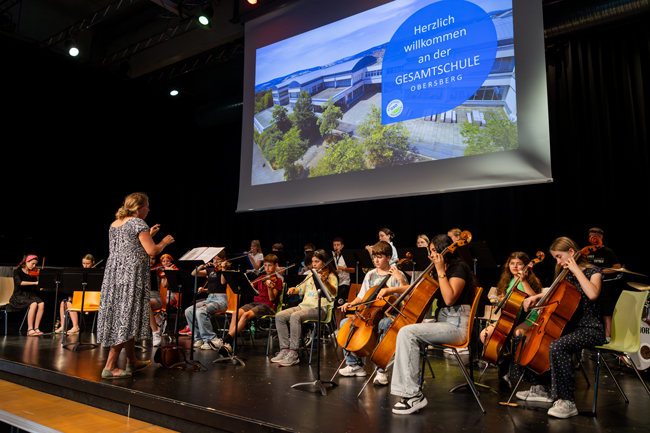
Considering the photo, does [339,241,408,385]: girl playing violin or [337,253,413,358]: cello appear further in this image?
[339,241,408,385]: girl playing violin

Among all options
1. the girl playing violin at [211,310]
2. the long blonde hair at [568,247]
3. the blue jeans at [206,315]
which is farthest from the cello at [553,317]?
the blue jeans at [206,315]

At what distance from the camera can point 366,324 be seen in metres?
3.41

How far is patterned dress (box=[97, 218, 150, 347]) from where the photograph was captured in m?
3.48

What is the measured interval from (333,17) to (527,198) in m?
3.72

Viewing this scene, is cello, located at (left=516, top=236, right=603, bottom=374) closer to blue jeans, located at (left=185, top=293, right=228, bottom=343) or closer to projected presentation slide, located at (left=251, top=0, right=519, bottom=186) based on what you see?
projected presentation slide, located at (left=251, top=0, right=519, bottom=186)

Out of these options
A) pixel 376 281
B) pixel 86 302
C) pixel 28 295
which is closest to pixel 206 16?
pixel 86 302

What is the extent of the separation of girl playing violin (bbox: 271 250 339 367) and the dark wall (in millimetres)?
3238

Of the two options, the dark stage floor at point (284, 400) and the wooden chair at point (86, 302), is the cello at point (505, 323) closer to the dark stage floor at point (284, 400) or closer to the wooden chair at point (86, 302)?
the dark stage floor at point (284, 400)

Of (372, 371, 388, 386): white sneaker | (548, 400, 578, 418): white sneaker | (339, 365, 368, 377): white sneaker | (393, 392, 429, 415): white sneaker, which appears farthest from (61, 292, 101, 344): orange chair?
(548, 400, 578, 418): white sneaker

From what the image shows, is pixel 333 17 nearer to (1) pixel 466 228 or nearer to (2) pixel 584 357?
(1) pixel 466 228

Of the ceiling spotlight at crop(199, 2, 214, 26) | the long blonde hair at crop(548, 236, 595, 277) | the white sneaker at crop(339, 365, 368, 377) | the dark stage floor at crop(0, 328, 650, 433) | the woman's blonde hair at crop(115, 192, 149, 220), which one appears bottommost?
the dark stage floor at crop(0, 328, 650, 433)

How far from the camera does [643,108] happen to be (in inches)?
220

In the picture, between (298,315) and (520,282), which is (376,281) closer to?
(298,315)

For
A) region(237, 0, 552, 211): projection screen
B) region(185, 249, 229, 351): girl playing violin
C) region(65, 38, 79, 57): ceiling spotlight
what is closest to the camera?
region(237, 0, 552, 211): projection screen
